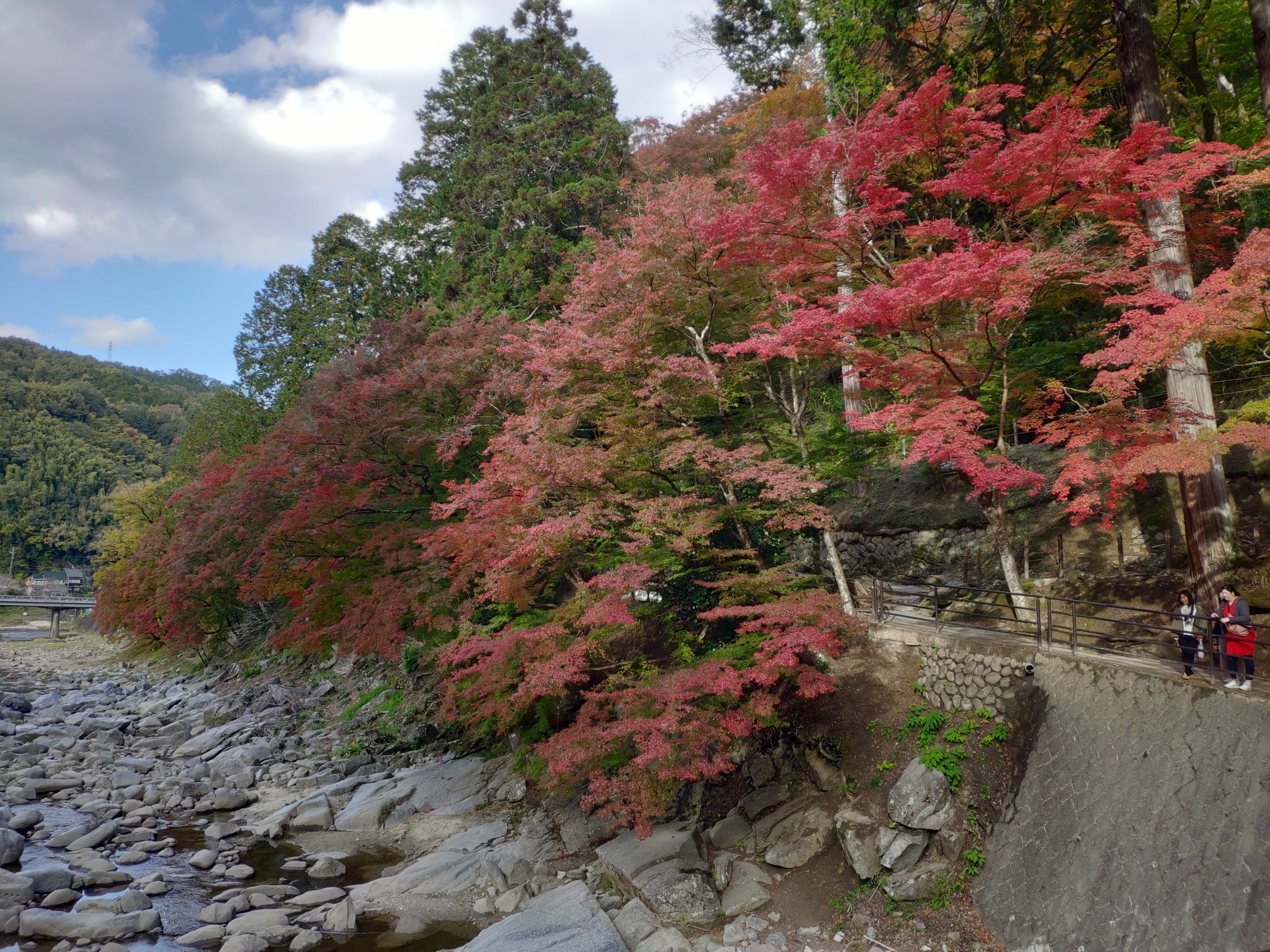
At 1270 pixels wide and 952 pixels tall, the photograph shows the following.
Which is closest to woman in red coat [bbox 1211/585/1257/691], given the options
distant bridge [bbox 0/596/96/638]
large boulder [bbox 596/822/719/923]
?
large boulder [bbox 596/822/719/923]

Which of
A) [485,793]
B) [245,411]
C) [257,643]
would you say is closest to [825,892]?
[485,793]

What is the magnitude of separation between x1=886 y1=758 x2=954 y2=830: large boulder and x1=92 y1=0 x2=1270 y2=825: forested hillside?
150cm

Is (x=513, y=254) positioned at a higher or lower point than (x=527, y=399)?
higher

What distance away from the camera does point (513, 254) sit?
67.5ft

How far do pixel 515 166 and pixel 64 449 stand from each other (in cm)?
6949

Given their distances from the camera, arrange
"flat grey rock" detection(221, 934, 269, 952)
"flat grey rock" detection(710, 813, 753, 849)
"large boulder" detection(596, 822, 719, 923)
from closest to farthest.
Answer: "large boulder" detection(596, 822, 719, 923) → "flat grey rock" detection(221, 934, 269, 952) → "flat grey rock" detection(710, 813, 753, 849)

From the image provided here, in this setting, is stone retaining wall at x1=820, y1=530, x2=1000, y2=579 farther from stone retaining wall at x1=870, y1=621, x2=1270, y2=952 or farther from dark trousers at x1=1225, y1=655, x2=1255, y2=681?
stone retaining wall at x1=870, y1=621, x2=1270, y2=952

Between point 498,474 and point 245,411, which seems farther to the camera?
point 245,411

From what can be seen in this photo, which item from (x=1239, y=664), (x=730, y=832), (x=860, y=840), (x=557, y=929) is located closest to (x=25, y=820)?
(x=557, y=929)

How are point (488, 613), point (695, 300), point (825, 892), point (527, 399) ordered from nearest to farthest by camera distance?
point (825, 892)
point (695, 300)
point (527, 399)
point (488, 613)

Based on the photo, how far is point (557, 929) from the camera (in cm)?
853

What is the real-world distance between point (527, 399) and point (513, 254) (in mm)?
9206

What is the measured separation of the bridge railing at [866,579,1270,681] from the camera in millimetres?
8180

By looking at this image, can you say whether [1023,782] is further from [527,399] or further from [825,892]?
[527,399]
